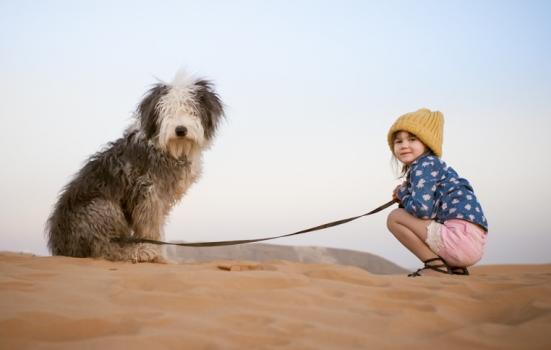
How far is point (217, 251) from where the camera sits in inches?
387

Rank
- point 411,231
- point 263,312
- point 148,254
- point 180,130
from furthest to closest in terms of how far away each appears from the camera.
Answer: point 148,254, point 180,130, point 411,231, point 263,312

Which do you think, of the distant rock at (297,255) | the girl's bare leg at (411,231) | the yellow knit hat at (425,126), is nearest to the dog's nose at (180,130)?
the yellow knit hat at (425,126)

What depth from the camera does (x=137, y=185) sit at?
5758mm

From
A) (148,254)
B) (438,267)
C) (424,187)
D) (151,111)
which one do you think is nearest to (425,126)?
(424,187)

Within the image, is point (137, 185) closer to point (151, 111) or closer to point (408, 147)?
point (151, 111)

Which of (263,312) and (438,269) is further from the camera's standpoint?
(438,269)

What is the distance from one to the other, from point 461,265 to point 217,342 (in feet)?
9.63

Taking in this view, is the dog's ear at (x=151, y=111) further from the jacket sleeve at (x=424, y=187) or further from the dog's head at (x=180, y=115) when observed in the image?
the jacket sleeve at (x=424, y=187)

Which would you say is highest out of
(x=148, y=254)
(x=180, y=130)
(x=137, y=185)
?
(x=180, y=130)

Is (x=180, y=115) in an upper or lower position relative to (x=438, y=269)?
upper

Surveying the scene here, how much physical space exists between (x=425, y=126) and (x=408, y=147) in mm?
231

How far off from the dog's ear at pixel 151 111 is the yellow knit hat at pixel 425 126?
8.48ft

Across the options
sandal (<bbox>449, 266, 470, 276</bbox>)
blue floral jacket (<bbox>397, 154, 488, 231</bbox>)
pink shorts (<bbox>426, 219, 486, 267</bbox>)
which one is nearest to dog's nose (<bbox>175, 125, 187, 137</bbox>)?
blue floral jacket (<bbox>397, 154, 488, 231</bbox>)

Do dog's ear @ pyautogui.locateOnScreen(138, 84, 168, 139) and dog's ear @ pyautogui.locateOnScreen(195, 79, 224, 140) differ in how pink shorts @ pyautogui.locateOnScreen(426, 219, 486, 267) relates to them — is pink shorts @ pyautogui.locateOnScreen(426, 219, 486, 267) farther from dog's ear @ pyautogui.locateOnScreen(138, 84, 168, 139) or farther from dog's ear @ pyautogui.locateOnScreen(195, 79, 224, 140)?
dog's ear @ pyautogui.locateOnScreen(138, 84, 168, 139)
